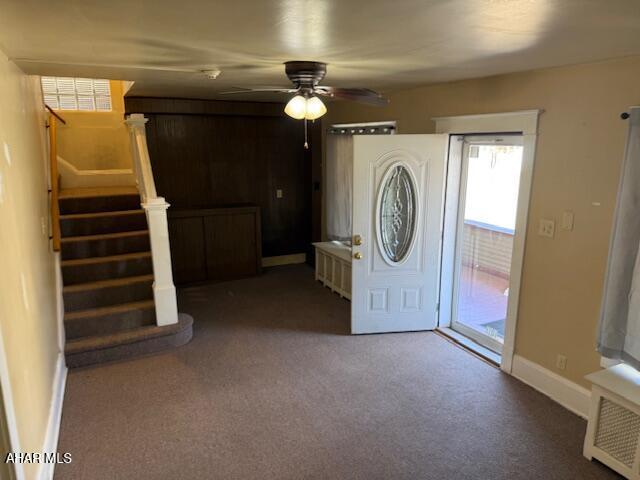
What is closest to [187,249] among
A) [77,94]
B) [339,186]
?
[339,186]

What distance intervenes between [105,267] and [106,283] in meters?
0.19

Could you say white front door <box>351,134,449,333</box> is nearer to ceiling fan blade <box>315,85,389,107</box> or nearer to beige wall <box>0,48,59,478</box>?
ceiling fan blade <box>315,85,389,107</box>

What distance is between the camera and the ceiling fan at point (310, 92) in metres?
2.73

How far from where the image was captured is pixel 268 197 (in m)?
6.55

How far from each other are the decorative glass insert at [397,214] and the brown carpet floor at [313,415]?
0.87 metres

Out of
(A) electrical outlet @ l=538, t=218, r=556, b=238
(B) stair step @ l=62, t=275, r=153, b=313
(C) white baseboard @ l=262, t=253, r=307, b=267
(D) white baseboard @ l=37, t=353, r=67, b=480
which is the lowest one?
(D) white baseboard @ l=37, t=353, r=67, b=480

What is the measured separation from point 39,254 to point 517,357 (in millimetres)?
3697

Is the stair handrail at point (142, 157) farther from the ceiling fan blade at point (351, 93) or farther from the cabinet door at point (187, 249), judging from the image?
the ceiling fan blade at point (351, 93)

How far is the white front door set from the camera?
4.14 meters

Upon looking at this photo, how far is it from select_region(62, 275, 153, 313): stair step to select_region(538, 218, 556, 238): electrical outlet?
3491 millimetres

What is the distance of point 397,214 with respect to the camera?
4352 millimetres

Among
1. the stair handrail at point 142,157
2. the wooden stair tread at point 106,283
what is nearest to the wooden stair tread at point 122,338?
the wooden stair tread at point 106,283

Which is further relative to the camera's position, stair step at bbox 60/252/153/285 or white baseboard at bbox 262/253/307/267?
white baseboard at bbox 262/253/307/267

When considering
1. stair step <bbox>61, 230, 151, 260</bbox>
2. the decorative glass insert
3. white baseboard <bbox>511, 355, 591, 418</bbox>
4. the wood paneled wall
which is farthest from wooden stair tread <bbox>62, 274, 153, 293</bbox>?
white baseboard <bbox>511, 355, 591, 418</bbox>
